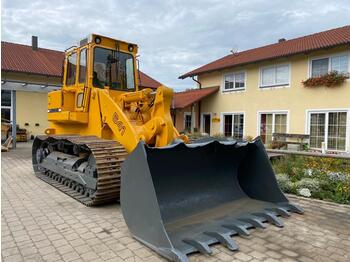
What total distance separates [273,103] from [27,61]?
14160 mm

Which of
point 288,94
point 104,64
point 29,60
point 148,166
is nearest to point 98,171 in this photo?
point 148,166

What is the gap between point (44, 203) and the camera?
5.04 metres

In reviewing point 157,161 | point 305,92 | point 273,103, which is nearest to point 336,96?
point 305,92

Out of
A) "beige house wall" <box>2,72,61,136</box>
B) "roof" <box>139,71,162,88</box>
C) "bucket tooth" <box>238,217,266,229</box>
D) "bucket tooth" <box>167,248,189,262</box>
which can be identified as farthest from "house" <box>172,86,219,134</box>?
"bucket tooth" <box>167,248,189,262</box>

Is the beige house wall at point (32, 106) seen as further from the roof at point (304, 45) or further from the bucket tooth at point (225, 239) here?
the bucket tooth at point (225, 239)

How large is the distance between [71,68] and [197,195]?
415cm

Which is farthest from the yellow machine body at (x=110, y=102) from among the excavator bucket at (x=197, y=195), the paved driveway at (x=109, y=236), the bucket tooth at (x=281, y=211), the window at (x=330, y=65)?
the window at (x=330, y=65)

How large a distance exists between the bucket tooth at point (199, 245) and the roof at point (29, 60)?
1269 cm

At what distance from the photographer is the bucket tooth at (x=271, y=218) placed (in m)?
4.04

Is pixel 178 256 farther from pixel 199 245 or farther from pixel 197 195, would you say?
pixel 197 195

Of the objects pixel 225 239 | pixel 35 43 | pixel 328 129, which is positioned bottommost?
pixel 225 239

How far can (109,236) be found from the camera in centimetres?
366

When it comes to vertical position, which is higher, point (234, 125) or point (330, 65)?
point (330, 65)

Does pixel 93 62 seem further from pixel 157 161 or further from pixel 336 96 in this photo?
pixel 336 96
